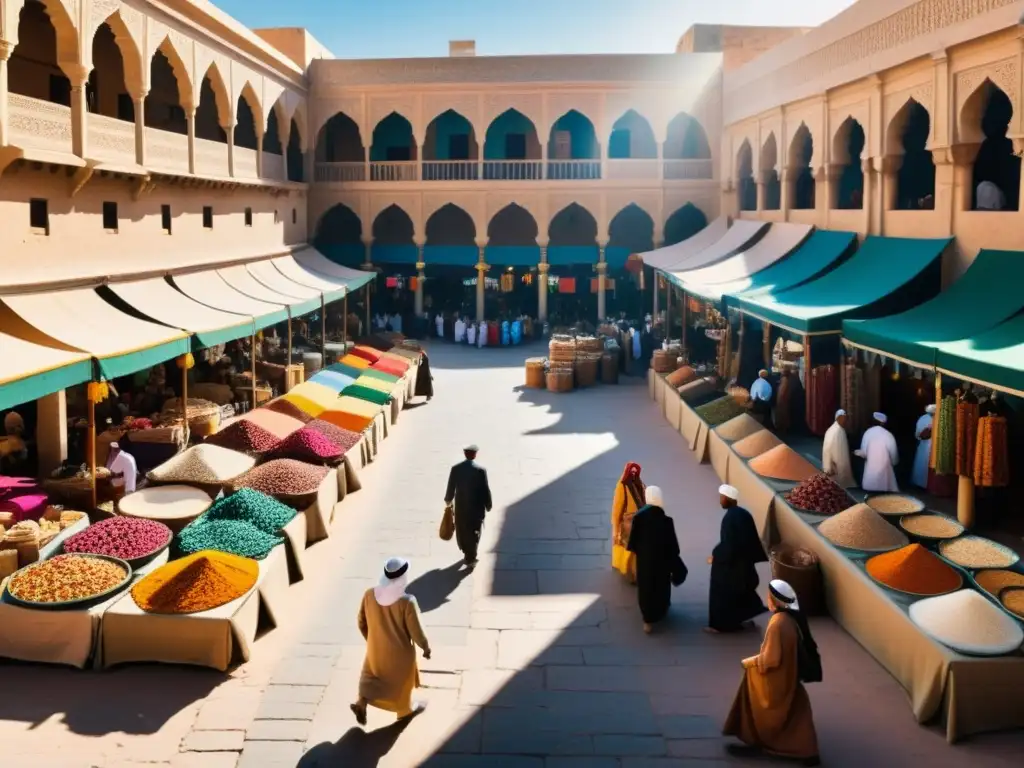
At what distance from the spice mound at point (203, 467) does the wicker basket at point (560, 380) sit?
9.74m

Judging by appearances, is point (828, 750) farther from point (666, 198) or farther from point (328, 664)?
point (666, 198)

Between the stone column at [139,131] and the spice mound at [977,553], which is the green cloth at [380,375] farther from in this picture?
the spice mound at [977,553]

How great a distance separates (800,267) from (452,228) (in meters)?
15.9

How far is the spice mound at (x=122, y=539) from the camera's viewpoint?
26.7 feet

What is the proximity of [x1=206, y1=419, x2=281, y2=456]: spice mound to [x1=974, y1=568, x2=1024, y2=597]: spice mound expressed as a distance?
24.5 feet

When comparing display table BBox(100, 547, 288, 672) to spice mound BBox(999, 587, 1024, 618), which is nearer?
spice mound BBox(999, 587, 1024, 618)

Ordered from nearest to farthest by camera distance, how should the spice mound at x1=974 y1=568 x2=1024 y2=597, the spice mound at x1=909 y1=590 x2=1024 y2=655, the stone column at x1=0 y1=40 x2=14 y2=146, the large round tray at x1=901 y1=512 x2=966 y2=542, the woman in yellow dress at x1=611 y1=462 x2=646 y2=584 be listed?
1. the spice mound at x1=909 y1=590 x2=1024 y2=655
2. the spice mound at x1=974 y1=568 x2=1024 y2=597
3. the large round tray at x1=901 y1=512 x2=966 y2=542
4. the woman in yellow dress at x1=611 y1=462 x2=646 y2=584
5. the stone column at x1=0 y1=40 x2=14 y2=146

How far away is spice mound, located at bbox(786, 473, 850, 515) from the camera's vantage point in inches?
356

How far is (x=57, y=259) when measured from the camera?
12.8 m

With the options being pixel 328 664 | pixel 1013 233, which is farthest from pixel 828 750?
pixel 1013 233

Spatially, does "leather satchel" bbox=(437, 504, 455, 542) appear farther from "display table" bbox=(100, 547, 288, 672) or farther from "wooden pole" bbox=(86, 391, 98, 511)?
"wooden pole" bbox=(86, 391, 98, 511)

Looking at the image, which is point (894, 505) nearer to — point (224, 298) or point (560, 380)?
point (560, 380)

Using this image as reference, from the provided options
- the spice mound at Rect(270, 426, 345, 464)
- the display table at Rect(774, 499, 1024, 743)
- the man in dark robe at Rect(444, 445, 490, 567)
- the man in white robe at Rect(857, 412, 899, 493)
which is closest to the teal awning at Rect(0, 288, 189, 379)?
the spice mound at Rect(270, 426, 345, 464)

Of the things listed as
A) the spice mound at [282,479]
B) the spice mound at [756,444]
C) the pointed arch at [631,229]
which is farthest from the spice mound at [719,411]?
the pointed arch at [631,229]
